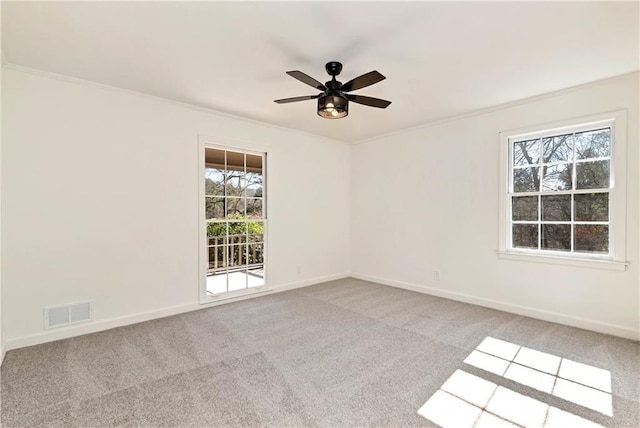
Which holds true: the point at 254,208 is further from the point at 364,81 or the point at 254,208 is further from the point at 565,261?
the point at 565,261

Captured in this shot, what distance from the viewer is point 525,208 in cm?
379

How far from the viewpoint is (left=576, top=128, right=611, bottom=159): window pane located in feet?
10.5

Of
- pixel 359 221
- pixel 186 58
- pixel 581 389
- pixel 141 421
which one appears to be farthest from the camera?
pixel 359 221

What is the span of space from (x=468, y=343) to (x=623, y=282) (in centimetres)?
174

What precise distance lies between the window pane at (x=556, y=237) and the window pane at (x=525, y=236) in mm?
83

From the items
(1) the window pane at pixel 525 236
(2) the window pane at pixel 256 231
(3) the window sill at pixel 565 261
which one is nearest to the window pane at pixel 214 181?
(2) the window pane at pixel 256 231

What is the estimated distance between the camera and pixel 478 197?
413 cm

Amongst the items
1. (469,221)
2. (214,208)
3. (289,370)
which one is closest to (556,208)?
(469,221)

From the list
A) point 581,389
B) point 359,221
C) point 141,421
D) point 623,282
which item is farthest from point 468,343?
point 359,221

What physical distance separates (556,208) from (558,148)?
0.70 m

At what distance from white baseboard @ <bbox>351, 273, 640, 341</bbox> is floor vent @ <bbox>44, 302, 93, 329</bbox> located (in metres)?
4.16

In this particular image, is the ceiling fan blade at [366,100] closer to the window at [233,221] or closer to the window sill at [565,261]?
the window at [233,221]

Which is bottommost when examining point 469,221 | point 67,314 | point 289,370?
point 289,370

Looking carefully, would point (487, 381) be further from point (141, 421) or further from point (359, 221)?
point (359, 221)
